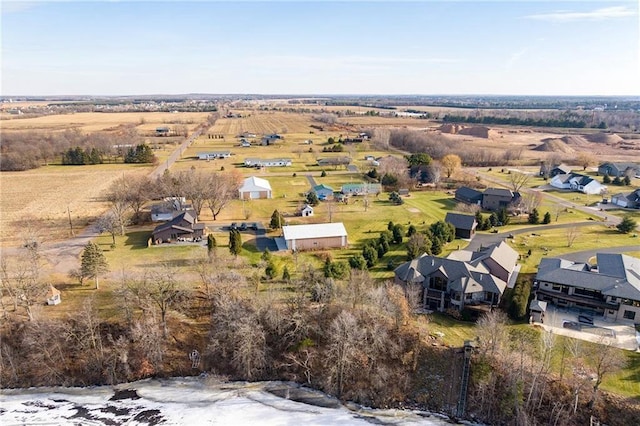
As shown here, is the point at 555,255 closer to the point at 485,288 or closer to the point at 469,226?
the point at 469,226

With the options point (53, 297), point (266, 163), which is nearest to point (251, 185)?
point (266, 163)

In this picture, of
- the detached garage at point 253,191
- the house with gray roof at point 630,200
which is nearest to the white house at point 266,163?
the detached garage at point 253,191

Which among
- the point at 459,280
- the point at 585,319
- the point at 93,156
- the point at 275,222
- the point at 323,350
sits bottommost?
the point at 323,350

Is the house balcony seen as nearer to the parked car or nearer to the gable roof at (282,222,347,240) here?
the parked car

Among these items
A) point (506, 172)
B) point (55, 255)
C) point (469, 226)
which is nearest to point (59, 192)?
point (55, 255)

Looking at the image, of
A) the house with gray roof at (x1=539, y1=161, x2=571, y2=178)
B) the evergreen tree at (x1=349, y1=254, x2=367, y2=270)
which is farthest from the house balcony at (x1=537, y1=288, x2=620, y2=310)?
the house with gray roof at (x1=539, y1=161, x2=571, y2=178)

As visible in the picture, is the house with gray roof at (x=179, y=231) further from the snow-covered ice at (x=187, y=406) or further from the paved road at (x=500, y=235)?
the paved road at (x=500, y=235)

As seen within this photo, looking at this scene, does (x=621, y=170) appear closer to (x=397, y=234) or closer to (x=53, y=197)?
(x=397, y=234)
